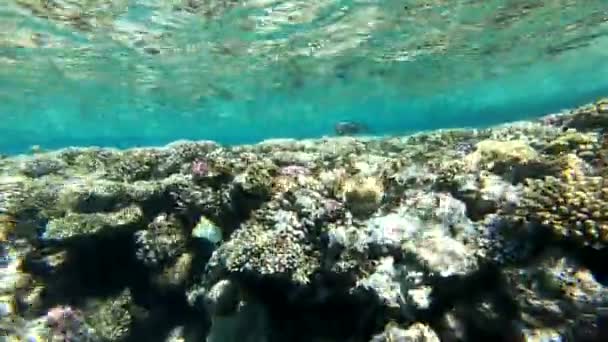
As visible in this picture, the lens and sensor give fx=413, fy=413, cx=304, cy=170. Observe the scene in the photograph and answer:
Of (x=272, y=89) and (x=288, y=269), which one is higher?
(x=288, y=269)

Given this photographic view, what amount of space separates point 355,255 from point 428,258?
3.10 ft

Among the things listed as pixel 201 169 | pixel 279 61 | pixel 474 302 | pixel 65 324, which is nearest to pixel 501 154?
pixel 474 302

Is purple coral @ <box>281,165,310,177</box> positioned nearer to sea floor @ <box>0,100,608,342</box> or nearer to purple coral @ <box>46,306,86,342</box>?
sea floor @ <box>0,100,608,342</box>

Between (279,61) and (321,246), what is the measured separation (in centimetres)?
2016

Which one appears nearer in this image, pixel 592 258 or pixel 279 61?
pixel 592 258

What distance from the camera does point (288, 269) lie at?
5.18 meters

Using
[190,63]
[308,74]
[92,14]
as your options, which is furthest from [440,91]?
[92,14]

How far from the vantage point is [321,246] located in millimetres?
5535

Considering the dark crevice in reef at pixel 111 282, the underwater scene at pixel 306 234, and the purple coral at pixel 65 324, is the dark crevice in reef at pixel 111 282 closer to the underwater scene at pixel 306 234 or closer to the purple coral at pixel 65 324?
the underwater scene at pixel 306 234

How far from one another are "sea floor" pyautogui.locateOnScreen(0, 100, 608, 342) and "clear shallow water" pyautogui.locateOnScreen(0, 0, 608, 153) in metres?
10.2

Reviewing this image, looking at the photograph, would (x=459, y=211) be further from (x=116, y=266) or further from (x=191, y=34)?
(x=191, y=34)

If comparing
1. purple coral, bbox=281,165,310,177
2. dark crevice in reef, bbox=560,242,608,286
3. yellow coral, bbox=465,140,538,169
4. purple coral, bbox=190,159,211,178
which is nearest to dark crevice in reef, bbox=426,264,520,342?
dark crevice in reef, bbox=560,242,608,286

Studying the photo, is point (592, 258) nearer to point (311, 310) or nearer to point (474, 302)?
point (474, 302)

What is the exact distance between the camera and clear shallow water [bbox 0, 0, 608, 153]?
55.5ft
